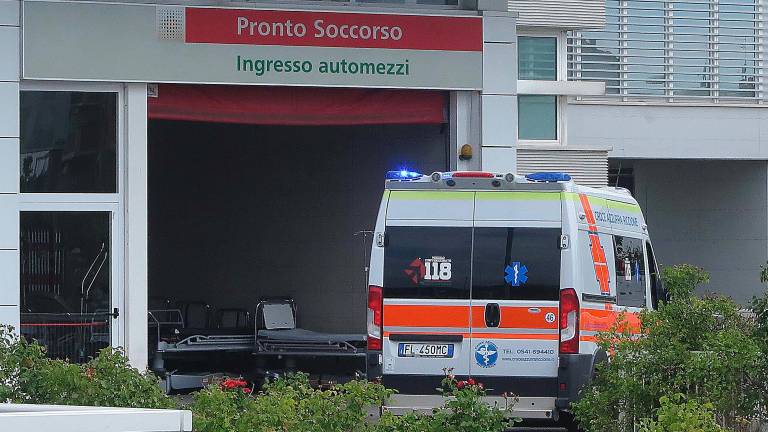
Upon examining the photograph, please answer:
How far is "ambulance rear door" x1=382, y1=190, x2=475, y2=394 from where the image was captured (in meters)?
12.8

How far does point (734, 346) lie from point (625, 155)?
98.6 feet

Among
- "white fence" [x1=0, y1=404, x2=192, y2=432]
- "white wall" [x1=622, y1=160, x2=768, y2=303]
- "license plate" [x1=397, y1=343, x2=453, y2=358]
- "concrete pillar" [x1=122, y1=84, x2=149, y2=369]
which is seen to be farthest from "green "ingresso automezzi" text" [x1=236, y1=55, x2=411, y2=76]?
"white wall" [x1=622, y1=160, x2=768, y2=303]

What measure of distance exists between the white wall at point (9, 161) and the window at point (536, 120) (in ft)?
71.1

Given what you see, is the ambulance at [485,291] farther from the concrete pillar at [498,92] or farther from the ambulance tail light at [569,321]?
the concrete pillar at [498,92]

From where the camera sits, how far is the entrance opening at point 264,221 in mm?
21406

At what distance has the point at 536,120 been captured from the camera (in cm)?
3559

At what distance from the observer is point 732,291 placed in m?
41.7

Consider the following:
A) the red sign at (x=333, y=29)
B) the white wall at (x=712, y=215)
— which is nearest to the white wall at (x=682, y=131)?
the white wall at (x=712, y=215)

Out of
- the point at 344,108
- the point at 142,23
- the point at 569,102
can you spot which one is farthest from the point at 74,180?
the point at 569,102

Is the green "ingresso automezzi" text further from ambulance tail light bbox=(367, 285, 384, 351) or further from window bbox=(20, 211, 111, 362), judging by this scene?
ambulance tail light bbox=(367, 285, 384, 351)

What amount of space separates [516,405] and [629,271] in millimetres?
2389

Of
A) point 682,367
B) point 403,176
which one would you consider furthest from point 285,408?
point 403,176

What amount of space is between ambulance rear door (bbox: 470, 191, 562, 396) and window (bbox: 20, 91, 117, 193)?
4.81m

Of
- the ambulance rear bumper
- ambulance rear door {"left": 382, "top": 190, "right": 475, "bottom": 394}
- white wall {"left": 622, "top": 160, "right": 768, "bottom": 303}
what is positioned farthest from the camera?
white wall {"left": 622, "top": 160, "right": 768, "bottom": 303}
